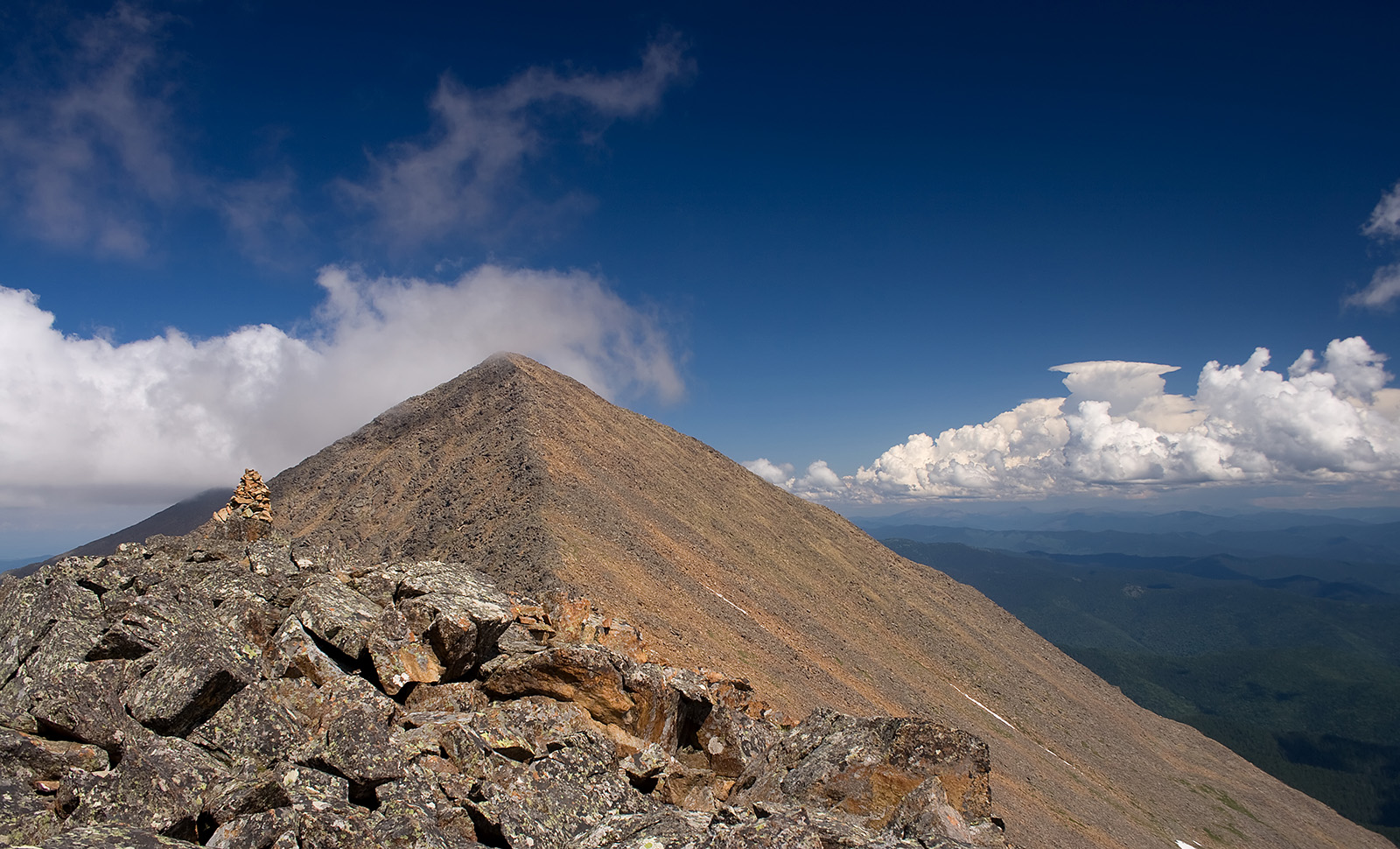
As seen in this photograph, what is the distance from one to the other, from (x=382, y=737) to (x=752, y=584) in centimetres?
4393

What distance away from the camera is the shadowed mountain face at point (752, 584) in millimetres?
39375

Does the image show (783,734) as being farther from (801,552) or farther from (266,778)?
(801,552)

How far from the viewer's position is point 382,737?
10.5 meters

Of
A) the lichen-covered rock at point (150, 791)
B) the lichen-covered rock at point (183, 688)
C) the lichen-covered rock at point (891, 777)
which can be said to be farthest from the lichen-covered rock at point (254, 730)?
the lichen-covered rock at point (891, 777)

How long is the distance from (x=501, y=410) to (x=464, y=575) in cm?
4767

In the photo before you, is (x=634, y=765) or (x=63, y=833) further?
(x=634, y=765)

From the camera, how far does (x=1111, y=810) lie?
44.5 m

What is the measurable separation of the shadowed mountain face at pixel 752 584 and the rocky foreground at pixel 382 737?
1522 cm

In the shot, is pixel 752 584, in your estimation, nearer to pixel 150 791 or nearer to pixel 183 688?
pixel 183 688

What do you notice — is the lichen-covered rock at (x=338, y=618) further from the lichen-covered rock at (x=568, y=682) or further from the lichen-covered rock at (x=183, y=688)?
the lichen-covered rock at (x=568, y=682)

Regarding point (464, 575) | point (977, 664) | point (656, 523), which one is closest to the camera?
point (464, 575)

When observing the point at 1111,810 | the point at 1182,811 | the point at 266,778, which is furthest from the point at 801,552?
the point at 266,778

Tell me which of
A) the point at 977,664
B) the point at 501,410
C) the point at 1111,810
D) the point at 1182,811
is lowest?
the point at 1182,811

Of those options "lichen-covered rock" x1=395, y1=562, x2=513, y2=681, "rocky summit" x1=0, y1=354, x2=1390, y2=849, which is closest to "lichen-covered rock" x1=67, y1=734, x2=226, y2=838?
"rocky summit" x1=0, y1=354, x2=1390, y2=849
